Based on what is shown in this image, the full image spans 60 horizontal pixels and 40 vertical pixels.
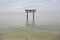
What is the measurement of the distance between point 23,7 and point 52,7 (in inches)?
17.5

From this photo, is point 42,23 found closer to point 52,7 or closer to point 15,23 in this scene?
point 52,7

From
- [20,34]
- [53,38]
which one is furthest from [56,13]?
[20,34]

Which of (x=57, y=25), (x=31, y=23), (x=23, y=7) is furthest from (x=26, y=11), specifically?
(x=57, y=25)

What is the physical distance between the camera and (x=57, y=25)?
194 centimetres

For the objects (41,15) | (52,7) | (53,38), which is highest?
(52,7)

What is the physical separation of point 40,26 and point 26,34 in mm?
249

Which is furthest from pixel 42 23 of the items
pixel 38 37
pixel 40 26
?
pixel 38 37

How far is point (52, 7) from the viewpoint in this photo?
1935 millimetres

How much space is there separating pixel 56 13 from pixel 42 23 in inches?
10.3

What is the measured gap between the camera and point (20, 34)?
1935 millimetres

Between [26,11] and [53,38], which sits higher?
[26,11]

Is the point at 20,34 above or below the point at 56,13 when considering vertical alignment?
below

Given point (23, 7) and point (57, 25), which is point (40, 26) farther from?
point (23, 7)

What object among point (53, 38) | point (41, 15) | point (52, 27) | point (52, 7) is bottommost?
point (53, 38)
